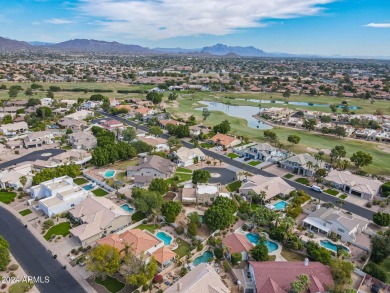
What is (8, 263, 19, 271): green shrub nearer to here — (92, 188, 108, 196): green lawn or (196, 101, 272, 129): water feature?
(92, 188, 108, 196): green lawn

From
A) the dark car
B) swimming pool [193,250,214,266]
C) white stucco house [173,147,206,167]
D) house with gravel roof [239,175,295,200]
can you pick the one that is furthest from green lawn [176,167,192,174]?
the dark car

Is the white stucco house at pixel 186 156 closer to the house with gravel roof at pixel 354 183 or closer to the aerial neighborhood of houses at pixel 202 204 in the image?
the aerial neighborhood of houses at pixel 202 204

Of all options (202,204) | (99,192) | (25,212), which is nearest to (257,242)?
(202,204)

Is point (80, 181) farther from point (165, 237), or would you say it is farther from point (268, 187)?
point (268, 187)

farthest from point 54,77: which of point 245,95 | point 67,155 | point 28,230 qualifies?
point 28,230

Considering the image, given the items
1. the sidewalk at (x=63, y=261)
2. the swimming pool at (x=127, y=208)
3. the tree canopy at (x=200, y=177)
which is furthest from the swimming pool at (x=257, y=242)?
the sidewalk at (x=63, y=261)

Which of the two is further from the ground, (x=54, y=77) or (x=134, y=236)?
(x=54, y=77)

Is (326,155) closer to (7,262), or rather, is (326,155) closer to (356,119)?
(356,119)
